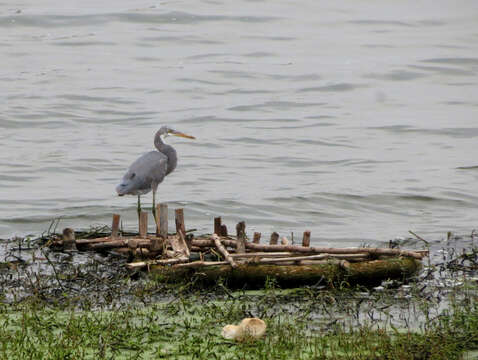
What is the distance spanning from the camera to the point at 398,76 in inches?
1031

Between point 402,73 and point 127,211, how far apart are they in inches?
585

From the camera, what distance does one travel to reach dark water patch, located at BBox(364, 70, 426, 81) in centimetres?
2594

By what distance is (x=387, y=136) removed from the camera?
787 inches

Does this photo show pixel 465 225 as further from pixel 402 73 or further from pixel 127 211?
pixel 402 73

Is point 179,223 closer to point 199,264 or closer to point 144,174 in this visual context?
A: point 199,264

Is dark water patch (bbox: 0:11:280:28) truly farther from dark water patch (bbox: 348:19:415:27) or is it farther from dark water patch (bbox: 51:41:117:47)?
dark water patch (bbox: 348:19:415:27)

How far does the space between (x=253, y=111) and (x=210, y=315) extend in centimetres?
1506

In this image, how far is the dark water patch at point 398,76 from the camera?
2594cm

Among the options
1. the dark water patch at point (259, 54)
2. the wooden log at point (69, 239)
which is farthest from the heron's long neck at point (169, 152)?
the dark water patch at point (259, 54)

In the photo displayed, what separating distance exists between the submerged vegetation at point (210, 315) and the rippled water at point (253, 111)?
3.44 m

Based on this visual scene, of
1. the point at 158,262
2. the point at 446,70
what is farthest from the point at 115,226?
the point at 446,70

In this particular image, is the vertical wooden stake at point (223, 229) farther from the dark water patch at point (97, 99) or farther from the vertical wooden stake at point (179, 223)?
the dark water patch at point (97, 99)

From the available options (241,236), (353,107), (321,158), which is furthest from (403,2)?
(241,236)

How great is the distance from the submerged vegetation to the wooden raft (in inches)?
4.7
